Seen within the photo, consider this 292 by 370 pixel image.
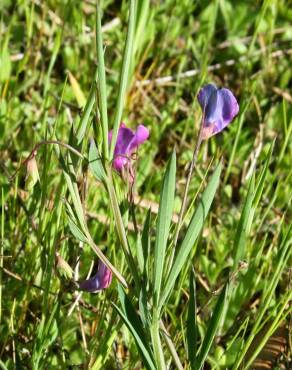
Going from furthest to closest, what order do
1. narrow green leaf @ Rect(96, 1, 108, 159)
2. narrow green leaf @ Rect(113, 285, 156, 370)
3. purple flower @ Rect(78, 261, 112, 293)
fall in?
purple flower @ Rect(78, 261, 112, 293) → narrow green leaf @ Rect(113, 285, 156, 370) → narrow green leaf @ Rect(96, 1, 108, 159)

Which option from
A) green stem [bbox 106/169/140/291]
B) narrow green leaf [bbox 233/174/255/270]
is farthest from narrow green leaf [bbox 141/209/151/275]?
narrow green leaf [bbox 233/174/255/270]

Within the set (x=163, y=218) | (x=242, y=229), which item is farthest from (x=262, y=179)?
(x=163, y=218)

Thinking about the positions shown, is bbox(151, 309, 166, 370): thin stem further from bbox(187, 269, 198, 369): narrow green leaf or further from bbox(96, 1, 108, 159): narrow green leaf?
bbox(96, 1, 108, 159): narrow green leaf

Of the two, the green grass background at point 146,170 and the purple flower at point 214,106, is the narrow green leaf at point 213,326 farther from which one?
the purple flower at point 214,106

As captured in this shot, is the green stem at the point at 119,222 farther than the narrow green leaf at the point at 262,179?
No

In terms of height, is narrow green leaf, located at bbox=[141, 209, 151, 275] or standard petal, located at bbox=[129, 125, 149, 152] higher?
standard petal, located at bbox=[129, 125, 149, 152]

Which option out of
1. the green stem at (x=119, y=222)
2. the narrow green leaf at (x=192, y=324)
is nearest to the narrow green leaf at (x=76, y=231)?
the green stem at (x=119, y=222)

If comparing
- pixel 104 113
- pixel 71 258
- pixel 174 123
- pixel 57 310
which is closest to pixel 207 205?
pixel 104 113
